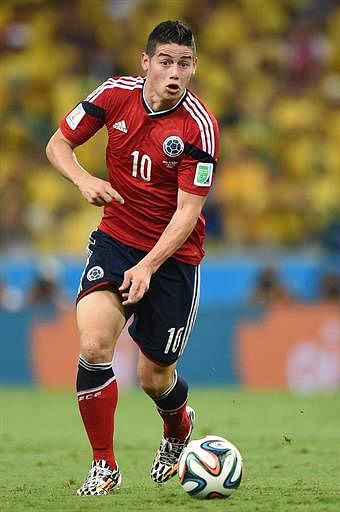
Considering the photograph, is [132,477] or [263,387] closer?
[132,477]

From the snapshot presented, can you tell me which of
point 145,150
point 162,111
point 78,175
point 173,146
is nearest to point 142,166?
point 145,150

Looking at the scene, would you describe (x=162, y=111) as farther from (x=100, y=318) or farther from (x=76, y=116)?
(x=100, y=318)

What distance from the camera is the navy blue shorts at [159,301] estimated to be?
260 inches

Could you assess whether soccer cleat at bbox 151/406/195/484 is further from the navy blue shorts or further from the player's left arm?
the player's left arm

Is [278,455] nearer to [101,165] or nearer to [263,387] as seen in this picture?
[263,387]

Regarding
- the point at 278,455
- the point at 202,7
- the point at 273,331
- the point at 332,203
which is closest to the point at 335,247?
the point at 332,203

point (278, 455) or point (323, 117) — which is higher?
point (323, 117)

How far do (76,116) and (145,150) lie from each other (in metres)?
0.44

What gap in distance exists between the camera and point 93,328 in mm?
6172

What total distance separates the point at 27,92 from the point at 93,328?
11.4m

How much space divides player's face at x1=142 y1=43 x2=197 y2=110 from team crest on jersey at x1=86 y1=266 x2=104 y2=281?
98 centimetres

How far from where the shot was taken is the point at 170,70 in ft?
20.8

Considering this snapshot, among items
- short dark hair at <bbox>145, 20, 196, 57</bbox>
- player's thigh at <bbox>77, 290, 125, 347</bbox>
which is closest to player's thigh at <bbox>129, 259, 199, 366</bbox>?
player's thigh at <bbox>77, 290, 125, 347</bbox>

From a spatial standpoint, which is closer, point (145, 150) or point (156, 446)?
point (145, 150)
